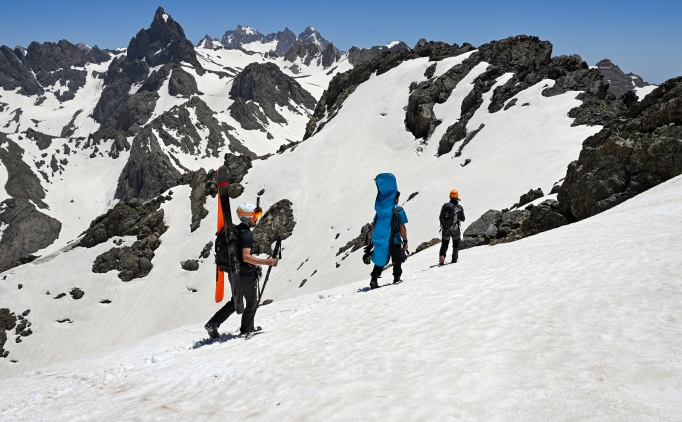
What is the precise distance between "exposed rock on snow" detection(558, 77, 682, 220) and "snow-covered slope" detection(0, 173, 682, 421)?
1085cm

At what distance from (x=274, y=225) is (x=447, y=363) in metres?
52.9

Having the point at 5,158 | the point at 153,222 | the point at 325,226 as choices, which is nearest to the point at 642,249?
the point at 325,226

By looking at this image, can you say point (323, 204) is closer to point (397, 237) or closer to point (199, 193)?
A: point (199, 193)

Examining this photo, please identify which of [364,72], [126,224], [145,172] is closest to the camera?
[126,224]

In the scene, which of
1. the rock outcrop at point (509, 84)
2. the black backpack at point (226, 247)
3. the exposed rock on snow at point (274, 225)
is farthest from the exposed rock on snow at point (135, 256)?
the black backpack at point (226, 247)

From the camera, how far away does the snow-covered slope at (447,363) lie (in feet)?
15.3

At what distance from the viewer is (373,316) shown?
30.2ft

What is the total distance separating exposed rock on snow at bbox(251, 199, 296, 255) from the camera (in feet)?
184

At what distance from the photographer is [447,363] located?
18.8 feet

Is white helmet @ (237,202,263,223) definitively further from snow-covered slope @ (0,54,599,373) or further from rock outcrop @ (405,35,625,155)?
rock outcrop @ (405,35,625,155)

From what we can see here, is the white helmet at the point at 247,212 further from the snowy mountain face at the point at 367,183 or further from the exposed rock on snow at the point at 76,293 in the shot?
the exposed rock on snow at the point at 76,293

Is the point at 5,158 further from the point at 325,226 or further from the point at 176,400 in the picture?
the point at 176,400

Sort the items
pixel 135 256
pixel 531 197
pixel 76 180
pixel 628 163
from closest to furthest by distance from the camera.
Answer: pixel 628 163, pixel 531 197, pixel 135 256, pixel 76 180

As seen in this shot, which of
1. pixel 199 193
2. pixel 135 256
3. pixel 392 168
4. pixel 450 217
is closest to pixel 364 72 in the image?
pixel 392 168
